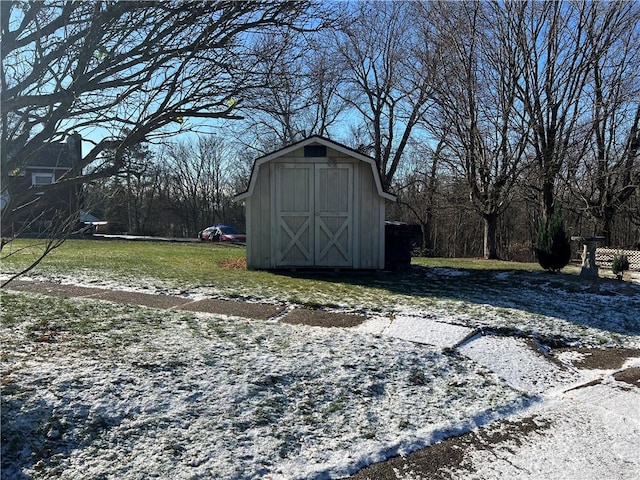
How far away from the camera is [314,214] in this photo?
10906 millimetres

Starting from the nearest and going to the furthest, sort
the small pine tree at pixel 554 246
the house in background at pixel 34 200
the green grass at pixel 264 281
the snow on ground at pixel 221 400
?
the house in background at pixel 34 200
the snow on ground at pixel 221 400
the green grass at pixel 264 281
the small pine tree at pixel 554 246

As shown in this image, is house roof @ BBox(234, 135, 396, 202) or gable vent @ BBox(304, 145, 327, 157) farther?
gable vent @ BBox(304, 145, 327, 157)

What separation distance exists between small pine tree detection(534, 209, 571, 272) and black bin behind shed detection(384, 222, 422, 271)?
128 inches

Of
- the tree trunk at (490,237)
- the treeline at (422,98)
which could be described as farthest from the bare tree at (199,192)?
the tree trunk at (490,237)

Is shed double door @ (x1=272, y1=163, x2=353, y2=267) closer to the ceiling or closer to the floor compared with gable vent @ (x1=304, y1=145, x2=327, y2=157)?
closer to the floor

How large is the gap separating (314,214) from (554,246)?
237 inches

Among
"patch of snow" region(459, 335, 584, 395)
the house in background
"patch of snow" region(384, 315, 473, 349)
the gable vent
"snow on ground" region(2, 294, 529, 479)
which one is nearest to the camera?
the house in background

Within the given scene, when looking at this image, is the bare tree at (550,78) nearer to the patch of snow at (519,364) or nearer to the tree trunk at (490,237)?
the tree trunk at (490,237)

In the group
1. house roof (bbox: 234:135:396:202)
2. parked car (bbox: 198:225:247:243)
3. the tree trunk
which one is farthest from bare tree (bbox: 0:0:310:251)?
parked car (bbox: 198:225:247:243)

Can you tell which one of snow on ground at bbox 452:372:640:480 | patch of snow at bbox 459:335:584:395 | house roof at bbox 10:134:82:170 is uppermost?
house roof at bbox 10:134:82:170

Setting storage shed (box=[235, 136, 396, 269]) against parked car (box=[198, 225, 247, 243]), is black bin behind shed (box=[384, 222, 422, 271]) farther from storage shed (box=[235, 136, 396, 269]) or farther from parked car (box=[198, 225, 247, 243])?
parked car (box=[198, 225, 247, 243])

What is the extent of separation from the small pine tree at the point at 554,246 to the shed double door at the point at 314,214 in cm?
495

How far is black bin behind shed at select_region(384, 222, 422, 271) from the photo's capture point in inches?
458

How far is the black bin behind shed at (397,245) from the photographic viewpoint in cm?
1163
